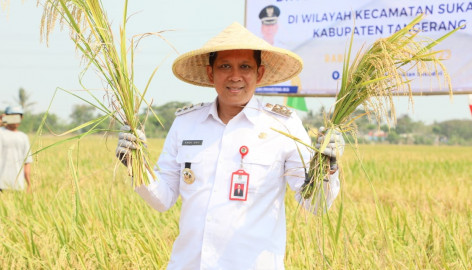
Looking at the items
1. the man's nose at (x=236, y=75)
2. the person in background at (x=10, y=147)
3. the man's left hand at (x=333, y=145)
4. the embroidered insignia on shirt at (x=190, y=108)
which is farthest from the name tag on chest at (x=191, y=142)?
the person in background at (x=10, y=147)

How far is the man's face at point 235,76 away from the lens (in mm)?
2154

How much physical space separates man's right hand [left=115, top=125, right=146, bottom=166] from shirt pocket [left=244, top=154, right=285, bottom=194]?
1.47 ft

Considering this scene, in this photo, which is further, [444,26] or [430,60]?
[444,26]

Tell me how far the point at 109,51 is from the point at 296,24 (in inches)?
258

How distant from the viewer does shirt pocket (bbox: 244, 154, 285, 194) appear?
2.15 m

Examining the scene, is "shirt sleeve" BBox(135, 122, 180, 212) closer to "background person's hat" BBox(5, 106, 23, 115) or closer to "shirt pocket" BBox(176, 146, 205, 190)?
"shirt pocket" BBox(176, 146, 205, 190)

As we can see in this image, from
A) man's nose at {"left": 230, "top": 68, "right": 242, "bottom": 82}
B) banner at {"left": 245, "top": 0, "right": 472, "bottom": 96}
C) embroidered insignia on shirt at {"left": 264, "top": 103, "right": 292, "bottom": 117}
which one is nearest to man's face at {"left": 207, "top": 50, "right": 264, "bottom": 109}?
man's nose at {"left": 230, "top": 68, "right": 242, "bottom": 82}

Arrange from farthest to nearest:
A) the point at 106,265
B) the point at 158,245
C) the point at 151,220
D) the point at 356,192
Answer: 1. the point at 356,192
2. the point at 151,220
3. the point at 158,245
4. the point at 106,265

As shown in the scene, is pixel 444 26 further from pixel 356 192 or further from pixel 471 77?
pixel 356 192

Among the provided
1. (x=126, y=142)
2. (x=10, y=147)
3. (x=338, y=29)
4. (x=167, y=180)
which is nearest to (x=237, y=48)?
(x=126, y=142)

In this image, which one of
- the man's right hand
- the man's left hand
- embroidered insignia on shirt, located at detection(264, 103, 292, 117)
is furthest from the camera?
embroidered insignia on shirt, located at detection(264, 103, 292, 117)

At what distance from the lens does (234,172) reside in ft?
7.09

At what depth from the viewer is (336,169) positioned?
2020 millimetres

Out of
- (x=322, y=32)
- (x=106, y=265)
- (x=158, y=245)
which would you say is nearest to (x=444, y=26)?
(x=322, y=32)
